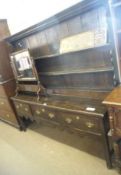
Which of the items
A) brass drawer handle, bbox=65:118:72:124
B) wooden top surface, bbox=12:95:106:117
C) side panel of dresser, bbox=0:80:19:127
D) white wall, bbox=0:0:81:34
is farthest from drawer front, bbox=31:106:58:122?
white wall, bbox=0:0:81:34

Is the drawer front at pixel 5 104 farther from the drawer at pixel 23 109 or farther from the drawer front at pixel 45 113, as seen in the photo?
the drawer front at pixel 45 113

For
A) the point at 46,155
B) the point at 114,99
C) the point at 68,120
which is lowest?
Answer: the point at 46,155

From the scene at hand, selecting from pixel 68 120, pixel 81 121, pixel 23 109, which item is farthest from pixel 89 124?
pixel 23 109

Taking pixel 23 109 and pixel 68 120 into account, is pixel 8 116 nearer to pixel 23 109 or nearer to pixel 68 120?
pixel 23 109

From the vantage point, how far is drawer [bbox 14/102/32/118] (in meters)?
2.48

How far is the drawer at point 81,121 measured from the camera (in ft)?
5.40

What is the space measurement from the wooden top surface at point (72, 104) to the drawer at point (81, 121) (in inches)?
2.5

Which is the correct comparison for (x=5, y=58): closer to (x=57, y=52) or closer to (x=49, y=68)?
(x=49, y=68)

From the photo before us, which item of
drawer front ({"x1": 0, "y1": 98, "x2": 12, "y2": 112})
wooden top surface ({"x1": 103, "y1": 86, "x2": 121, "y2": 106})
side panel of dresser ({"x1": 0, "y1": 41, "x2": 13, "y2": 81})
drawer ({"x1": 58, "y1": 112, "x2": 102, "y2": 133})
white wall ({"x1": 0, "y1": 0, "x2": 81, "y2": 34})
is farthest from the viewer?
drawer front ({"x1": 0, "y1": 98, "x2": 12, "y2": 112})

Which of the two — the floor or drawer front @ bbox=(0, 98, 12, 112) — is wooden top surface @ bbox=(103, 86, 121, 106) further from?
drawer front @ bbox=(0, 98, 12, 112)

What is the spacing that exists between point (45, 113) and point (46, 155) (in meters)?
0.57

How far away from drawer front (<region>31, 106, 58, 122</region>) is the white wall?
1238 mm

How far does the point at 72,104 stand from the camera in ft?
6.27

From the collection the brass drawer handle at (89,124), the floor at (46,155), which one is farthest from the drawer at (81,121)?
the floor at (46,155)
